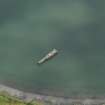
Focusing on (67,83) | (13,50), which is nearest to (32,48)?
(13,50)

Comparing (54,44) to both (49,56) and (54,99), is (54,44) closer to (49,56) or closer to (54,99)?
(49,56)

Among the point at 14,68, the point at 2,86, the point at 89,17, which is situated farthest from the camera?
the point at 89,17

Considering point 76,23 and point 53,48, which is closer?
point 53,48

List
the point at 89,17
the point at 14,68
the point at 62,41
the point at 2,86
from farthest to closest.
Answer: the point at 89,17 → the point at 62,41 → the point at 14,68 → the point at 2,86

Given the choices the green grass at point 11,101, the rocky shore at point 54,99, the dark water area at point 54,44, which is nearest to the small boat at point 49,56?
the dark water area at point 54,44

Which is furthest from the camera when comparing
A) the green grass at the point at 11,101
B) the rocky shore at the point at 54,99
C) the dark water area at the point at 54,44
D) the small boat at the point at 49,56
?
the small boat at the point at 49,56

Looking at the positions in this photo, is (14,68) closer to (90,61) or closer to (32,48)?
(32,48)

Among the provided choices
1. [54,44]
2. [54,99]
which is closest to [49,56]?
[54,44]

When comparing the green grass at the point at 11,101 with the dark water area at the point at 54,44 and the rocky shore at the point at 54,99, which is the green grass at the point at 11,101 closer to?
the rocky shore at the point at 54,99
